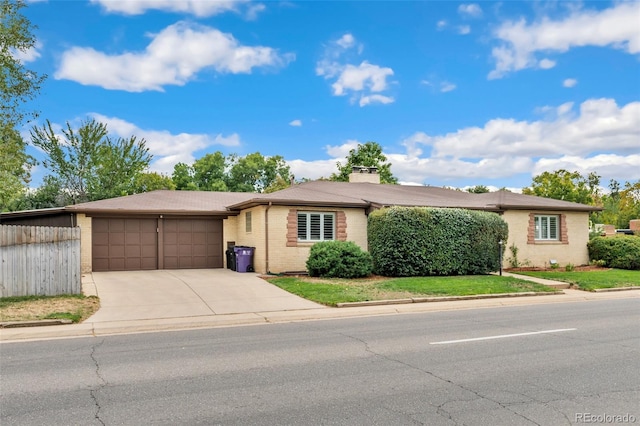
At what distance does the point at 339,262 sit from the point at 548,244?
491 inches

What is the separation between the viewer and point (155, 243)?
2306 cm

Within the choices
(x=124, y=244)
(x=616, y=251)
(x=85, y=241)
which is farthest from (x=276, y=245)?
(x=616, y=251)

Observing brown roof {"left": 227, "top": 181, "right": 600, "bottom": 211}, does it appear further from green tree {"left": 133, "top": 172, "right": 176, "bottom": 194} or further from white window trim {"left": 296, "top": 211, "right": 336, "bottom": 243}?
green tree {"left": 133, "top": 172, "right": 176, "bottom": 194}

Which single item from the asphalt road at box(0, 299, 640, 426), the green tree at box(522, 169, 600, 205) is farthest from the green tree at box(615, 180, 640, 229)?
the asphalt road at box(0, 299, 640, 426)

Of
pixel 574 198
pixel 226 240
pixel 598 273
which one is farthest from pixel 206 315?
pixel 574 198

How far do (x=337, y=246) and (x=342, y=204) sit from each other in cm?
287

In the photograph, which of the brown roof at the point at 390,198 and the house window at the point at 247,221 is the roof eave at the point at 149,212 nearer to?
the brown roof at the point at 390,198

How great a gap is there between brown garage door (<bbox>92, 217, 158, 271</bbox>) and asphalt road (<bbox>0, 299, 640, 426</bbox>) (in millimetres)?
13682

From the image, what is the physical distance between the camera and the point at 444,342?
28.8 feet

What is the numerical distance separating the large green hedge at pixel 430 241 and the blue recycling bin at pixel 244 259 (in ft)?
16.5

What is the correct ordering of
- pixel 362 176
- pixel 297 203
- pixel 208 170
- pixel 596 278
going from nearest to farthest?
pixel 596 278 → pixel 297 203 → pixel 362 176 → pixel 208 170

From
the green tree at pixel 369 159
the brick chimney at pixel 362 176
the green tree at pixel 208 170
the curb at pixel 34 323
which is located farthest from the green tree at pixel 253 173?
the curb at pixel 34 323

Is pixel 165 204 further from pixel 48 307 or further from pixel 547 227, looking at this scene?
pixel 547 227

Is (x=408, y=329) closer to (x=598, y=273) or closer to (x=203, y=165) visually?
(x=598, y=273)
